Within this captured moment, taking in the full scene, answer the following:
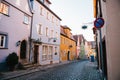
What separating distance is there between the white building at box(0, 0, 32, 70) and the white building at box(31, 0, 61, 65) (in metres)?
1.63

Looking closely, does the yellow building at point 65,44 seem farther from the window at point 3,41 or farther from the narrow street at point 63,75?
the window at point 3,41

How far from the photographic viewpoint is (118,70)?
5109mm

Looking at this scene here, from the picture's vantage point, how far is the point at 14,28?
14.3 m

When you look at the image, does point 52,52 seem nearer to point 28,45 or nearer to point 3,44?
point 28,45

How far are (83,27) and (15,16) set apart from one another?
7511mm

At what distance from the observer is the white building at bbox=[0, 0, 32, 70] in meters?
12.8

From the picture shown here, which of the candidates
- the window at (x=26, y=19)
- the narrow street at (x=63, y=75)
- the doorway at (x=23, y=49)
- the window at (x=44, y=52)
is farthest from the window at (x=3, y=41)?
the window at (x=44, y=52)

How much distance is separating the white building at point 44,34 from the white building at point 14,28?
5.36 ft

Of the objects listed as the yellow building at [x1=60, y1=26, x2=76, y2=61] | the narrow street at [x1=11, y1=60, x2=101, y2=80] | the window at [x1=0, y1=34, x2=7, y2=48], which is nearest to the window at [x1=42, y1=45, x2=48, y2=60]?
the narrow street at [x1=11, y1=60, x2=101, y2=80]

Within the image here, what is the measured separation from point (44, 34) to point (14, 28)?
8.24 metres

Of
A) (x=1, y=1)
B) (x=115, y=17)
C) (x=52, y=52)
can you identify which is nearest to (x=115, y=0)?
(x=115, y=17)

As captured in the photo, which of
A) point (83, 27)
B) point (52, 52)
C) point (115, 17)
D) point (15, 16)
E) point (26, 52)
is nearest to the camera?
point (115, 17)

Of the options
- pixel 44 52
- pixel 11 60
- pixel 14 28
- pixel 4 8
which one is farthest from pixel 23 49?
pixel 44 52

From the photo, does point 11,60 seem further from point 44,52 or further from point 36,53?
point 44,52
